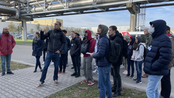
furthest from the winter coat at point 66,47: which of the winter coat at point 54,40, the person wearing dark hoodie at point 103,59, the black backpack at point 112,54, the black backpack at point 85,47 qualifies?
the black backpack at point 112,54

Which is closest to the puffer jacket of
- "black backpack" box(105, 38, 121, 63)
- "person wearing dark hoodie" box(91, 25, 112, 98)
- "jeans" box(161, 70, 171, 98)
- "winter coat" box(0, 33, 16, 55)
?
"black backpack" box(105, 38, 121, 63)

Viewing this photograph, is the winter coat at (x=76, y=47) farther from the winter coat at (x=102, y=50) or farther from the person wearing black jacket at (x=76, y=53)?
the winter coat at (x=102, y=50)

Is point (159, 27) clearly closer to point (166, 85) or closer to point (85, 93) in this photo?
point (166, 85)

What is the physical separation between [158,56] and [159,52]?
0.09 meters

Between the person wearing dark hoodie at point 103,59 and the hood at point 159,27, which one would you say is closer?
the hood at point 159,27

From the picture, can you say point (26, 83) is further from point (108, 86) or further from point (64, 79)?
point (108, 86)

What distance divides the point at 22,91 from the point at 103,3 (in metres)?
13.7

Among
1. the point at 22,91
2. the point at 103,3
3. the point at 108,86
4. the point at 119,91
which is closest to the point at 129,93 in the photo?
the point at 119,91

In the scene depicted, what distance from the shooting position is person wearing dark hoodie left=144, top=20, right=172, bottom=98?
7.92ft

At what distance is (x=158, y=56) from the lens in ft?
8.25

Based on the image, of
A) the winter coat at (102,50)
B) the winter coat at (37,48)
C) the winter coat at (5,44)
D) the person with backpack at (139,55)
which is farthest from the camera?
the winter coat at (37,48)

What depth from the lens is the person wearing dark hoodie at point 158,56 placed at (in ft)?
7.92

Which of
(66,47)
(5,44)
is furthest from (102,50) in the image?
(5,44)

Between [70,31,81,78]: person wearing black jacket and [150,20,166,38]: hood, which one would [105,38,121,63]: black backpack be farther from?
[70,31,81,78]: person wearing black jacket
